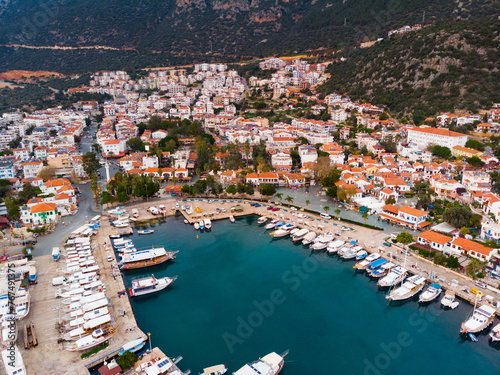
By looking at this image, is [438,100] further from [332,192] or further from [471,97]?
[332,192]

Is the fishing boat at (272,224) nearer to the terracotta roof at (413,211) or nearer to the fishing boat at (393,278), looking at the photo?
the terracotta roof at (413,211)

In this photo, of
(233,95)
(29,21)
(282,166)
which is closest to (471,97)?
(282,166)

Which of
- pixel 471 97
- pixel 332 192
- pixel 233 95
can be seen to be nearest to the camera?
pixel 332 192

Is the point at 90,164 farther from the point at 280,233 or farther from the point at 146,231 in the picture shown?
the point at 280,233

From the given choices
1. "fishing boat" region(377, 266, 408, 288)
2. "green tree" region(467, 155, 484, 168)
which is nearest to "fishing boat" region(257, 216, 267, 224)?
"fishing boat" region(377, 266, 408, 288)

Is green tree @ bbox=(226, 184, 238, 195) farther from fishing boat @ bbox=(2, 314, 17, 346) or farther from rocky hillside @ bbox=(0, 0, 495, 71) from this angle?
rocky hillside @ bbox=(0, 0, 495, 71)

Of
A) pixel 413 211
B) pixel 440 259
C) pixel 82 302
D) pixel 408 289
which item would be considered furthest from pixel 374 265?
pixel 82 302

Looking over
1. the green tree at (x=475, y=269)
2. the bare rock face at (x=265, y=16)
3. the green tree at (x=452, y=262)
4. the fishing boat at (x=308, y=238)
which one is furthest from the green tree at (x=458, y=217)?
the bare rock face at (x=265, y=16)
